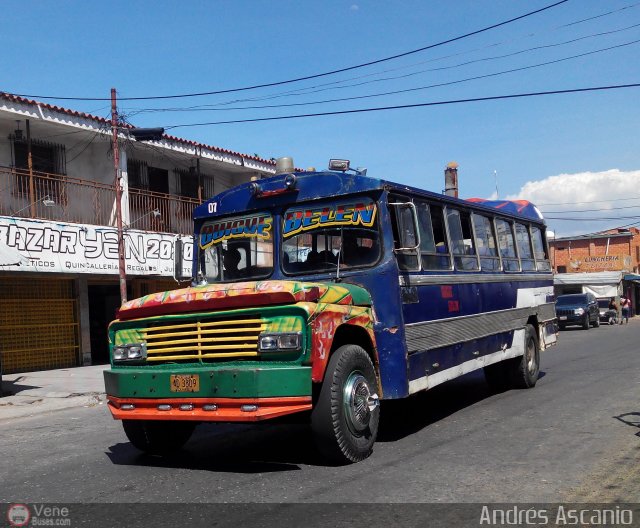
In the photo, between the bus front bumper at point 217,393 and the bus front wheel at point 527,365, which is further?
the bus front wheel at point 527,365

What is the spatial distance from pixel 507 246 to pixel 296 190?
15.0ft

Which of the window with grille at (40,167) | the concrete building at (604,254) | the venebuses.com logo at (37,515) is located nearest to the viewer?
the venebuses.com logo at (37,515)

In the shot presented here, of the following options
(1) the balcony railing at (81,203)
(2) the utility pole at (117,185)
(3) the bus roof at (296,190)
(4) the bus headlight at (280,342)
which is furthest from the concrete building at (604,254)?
(4) the bus headlight at (280,342)

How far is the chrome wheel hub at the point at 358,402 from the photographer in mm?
5848

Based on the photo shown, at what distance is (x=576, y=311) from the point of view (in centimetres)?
3133

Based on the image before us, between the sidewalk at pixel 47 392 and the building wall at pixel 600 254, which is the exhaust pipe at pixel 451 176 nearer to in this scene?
the sidewalk at pixel 47 392

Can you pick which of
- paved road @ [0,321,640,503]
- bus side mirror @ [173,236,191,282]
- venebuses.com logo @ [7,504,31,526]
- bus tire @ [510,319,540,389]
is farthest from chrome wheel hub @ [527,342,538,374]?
venebuses.com logo @ [7,504,31,526]

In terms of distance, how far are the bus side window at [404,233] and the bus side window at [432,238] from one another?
366mm

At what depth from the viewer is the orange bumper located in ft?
17.6

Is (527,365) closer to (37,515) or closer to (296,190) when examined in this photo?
(296,190)

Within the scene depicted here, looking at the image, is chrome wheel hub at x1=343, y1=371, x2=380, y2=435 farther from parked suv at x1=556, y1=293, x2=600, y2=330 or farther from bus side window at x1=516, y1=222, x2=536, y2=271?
parked suv at x1=556, y1=293, x2=600, y2=330

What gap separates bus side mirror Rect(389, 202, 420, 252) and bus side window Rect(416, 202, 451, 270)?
407 millimetres

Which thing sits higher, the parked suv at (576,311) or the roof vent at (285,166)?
the roof vent at (285,166)

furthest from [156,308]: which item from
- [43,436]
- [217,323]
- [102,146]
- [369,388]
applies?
[102,146]
